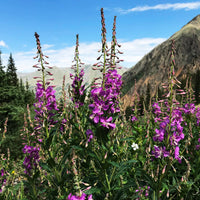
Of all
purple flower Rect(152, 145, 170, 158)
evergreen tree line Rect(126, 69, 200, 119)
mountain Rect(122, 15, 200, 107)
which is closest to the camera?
purple flower Rect(152, 145, 170, 158)

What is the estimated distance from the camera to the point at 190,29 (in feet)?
363

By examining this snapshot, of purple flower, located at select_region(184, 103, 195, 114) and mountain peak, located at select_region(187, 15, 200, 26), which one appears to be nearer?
purple flower, located at select_region(184, 103, 195, 114)

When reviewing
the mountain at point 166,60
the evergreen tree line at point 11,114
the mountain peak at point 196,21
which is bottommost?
the evergreen tree line at point 11,114

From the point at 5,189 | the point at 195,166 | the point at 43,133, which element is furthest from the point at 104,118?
the point at 195,166

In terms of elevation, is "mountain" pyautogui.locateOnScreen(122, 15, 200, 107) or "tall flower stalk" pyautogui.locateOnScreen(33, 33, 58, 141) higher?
"mountain" pyautogui.locateOnScreen(122, 15, 200, 107)

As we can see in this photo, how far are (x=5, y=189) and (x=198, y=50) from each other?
115895 mm

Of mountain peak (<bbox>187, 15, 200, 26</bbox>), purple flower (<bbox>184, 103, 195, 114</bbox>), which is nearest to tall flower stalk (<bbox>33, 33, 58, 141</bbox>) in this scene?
purple flower (<bbox>184, 103, 195, 114</bbox>)

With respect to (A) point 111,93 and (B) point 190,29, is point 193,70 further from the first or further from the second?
(A) point 111,93

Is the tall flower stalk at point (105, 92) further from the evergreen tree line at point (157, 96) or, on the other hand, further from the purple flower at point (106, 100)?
the evergreen tree line at point (157, 96)

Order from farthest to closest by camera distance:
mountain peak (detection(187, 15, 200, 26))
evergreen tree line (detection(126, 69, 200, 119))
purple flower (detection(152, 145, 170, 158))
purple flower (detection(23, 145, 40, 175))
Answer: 1. mountain peak (detection(187, 15, 200, 26))
2. evergreen tree line (detection(126, 69, 200, 119))
3. purple flower (detection(23, 145, 40, 175))
4. purple flower (detection(152, 145, 170, 158))

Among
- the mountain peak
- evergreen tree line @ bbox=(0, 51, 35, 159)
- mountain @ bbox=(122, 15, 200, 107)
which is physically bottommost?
evergreen tree line @ bbox=(0, 51, 35, 159)

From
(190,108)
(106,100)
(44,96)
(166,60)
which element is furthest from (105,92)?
(166,60)

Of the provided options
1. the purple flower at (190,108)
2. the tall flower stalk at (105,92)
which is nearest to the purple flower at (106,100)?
the tall flower stalk at (105,92)

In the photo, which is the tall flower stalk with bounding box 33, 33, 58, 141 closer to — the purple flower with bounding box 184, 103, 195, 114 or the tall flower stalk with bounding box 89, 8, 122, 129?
the tall flower stalk with bounding box 89, 8, 122, 129
